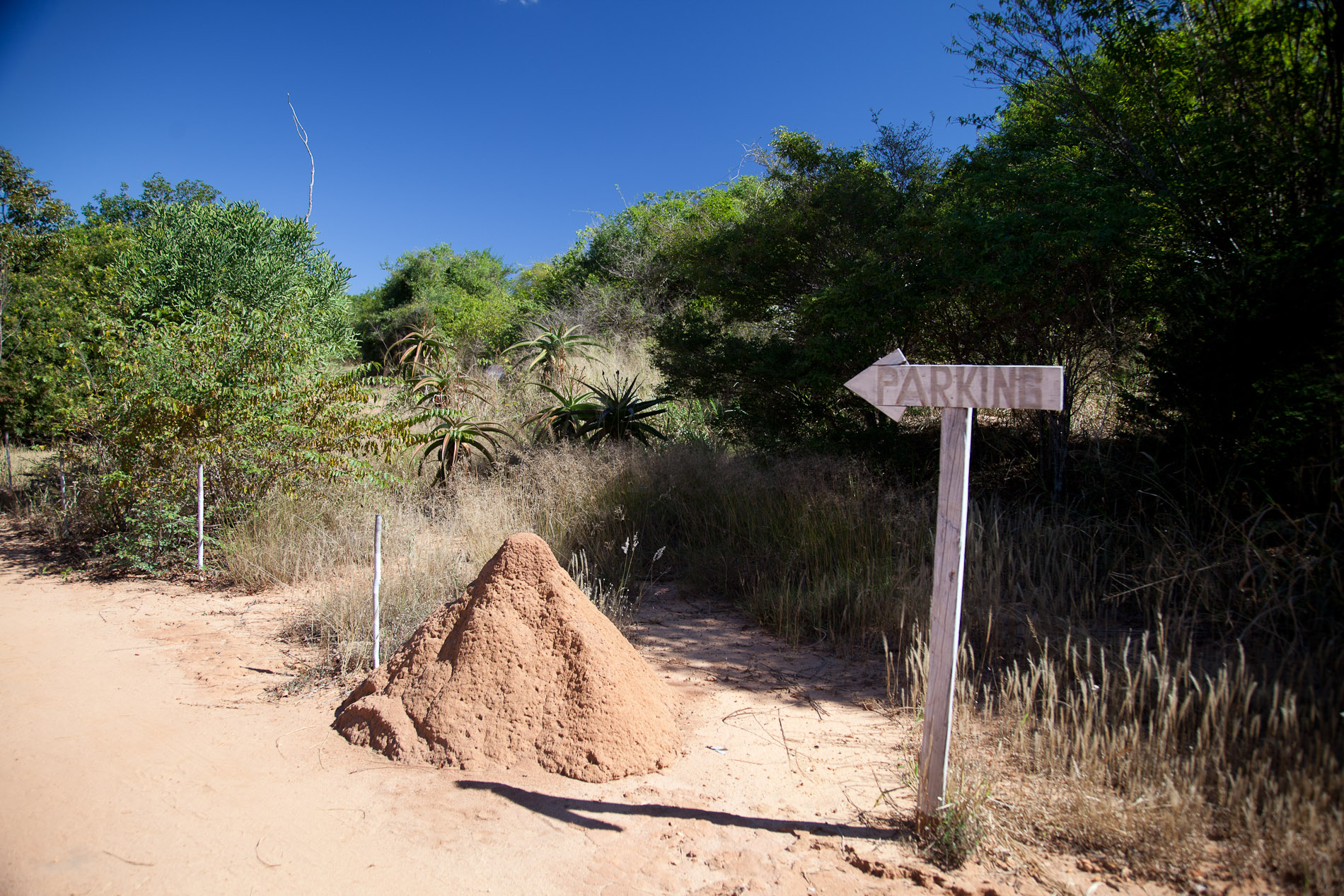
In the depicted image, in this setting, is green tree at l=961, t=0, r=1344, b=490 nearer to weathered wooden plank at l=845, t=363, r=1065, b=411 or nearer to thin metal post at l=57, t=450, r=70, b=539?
weathered wooden plank at l=845, t=363, r=1065, b=411

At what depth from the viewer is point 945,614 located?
321 cm

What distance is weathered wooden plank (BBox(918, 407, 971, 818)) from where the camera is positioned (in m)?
3.15

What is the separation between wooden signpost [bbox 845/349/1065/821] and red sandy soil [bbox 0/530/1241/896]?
372 millimetres

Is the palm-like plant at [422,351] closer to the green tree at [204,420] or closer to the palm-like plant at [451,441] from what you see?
the palm-like plant at [451,441]

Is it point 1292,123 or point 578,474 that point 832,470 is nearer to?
point 578,474

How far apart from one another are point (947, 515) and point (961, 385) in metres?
0.56

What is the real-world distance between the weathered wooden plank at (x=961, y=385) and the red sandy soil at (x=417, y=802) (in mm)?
1778

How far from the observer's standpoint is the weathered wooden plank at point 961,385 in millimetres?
3023

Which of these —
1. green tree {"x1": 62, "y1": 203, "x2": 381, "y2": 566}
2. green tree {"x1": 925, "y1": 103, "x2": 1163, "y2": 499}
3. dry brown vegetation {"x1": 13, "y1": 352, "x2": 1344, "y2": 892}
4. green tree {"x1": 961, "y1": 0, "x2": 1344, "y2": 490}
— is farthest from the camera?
green tree {"x1": 62, "y1": 203, "x2": 381, "y2": 566}

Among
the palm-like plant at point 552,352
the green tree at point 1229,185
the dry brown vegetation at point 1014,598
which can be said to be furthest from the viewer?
the palm-like plant at point 552,352

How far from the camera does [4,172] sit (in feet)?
52.1

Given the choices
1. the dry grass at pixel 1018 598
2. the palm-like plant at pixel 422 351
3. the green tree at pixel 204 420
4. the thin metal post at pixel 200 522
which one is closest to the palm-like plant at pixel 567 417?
the dry grass at pixel 1018 598

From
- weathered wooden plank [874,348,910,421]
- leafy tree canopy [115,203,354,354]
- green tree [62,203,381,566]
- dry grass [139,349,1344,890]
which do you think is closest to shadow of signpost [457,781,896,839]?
dry grass [139,349,1344,890]

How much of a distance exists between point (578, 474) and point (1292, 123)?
24.3 feet
